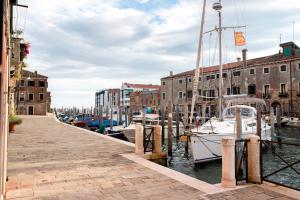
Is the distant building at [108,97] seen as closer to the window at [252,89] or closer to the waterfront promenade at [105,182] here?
the window at [252,89]

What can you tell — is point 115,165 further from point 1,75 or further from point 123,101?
point 123,101

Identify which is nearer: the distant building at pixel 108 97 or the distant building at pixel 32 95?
the distant building at pixel 32 95

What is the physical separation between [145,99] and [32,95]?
30.9m

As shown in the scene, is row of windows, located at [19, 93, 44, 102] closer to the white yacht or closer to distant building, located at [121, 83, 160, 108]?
distant building, located at [121, 83, 160, 108]

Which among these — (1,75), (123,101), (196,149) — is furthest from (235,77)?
(123,101)

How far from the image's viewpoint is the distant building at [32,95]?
56.3 m

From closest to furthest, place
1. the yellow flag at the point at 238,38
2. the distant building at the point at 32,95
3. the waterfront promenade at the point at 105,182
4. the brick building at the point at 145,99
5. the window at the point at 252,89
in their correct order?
the waterfront promenade at the point at 105,182 < the yellow flag at the point at 238,38 < the window at the point at 252,89 < the distant building at the point at 32,95 < the brick building at the point at 145,99

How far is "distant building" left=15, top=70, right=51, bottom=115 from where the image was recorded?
185 feet

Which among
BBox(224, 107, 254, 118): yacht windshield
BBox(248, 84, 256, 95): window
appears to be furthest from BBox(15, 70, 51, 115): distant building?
BBox(224, 107, 254, 118): yacht windshield

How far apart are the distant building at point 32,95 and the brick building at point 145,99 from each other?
75.3ft

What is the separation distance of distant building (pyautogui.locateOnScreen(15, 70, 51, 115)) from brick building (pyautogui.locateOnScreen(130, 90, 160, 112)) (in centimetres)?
2296

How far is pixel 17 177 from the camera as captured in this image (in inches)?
254

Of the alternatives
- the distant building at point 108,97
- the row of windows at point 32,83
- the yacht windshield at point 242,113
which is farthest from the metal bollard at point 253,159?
the distant building at point 108,97

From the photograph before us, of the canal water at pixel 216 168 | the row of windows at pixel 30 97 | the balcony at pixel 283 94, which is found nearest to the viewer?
the canal water at pixel 216 168
